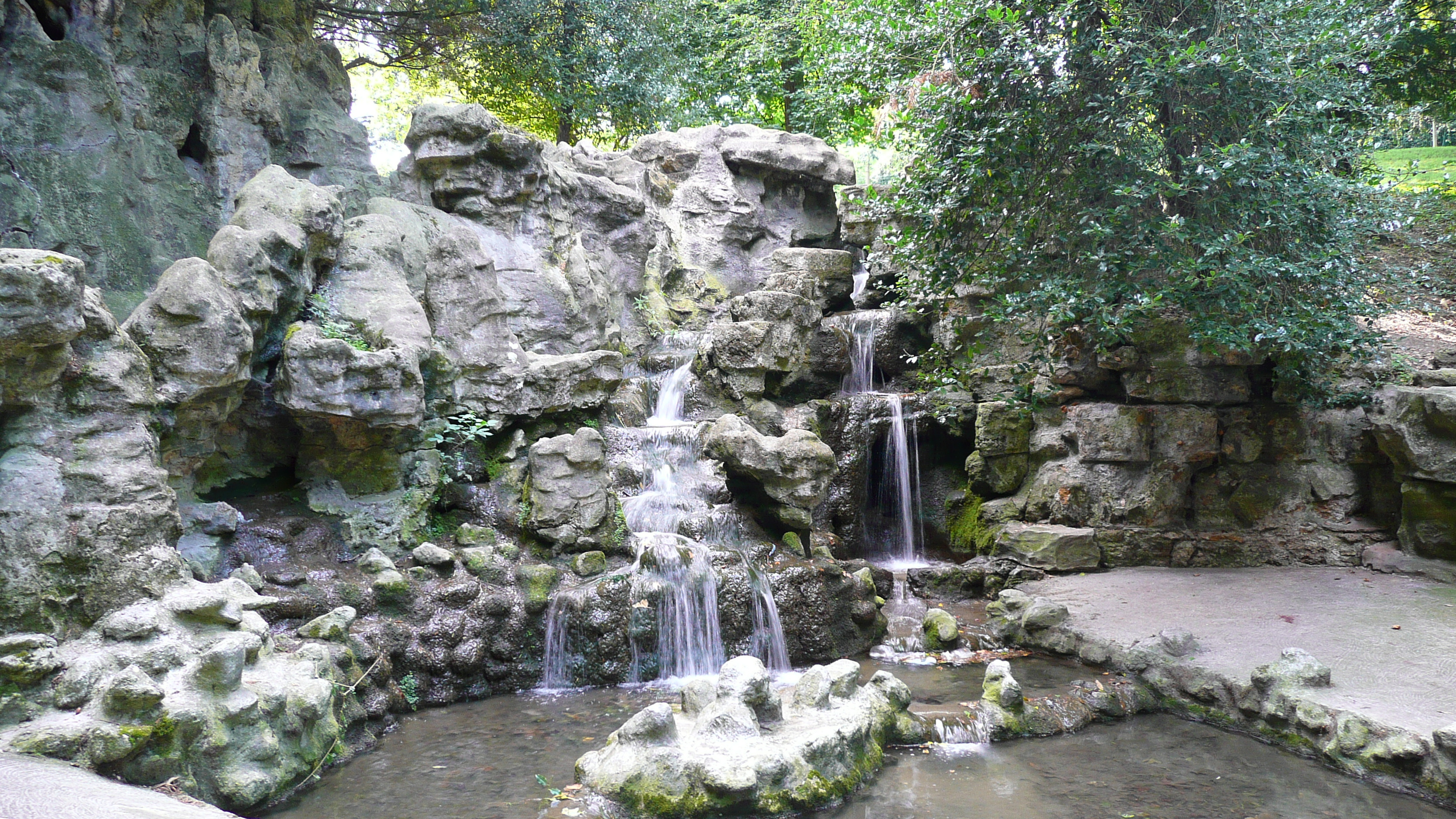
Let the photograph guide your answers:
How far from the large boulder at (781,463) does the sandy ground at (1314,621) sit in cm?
270

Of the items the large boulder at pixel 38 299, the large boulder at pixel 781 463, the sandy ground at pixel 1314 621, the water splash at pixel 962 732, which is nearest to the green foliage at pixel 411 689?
the large boulder at pixel 38 299

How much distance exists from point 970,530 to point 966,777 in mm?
6112

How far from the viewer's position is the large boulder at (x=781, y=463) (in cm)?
819

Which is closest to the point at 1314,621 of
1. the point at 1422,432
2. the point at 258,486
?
the point at 1422,432

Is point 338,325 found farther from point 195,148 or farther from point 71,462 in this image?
point 195,148

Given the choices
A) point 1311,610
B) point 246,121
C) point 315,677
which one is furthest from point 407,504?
point 1311,610

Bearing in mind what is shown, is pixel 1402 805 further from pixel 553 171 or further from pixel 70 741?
pixel 553 171

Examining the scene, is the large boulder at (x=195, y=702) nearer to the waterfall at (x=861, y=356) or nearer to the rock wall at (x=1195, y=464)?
the rock wall at (x=1195, y=464)

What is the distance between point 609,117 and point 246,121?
785 cm

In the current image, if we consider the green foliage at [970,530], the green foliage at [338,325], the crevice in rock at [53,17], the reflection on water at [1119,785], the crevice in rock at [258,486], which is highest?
the crevice in rock at [53,17]

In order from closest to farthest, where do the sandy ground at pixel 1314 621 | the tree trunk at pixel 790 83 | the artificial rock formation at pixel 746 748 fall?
the artificial rock formation at pixel 746 748 → the sandy ground at pixel 1314 621 → the tree trunk at pixel 790 83

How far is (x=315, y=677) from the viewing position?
545 centimetres

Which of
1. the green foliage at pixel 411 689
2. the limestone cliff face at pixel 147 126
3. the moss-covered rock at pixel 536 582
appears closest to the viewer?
the green foliage at pixel 411 689

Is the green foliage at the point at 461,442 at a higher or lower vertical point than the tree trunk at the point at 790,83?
lower
